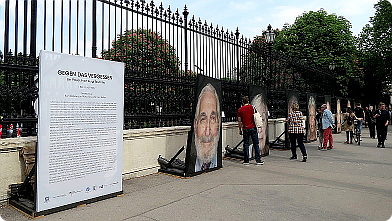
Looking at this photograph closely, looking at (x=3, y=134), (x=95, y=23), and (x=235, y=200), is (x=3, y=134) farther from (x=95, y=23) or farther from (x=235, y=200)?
(x=235, y=200)

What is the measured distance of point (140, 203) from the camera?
5.04 metres

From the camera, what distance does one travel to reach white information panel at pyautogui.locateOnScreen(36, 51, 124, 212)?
4.29m

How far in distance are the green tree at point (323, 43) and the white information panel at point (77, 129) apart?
25486 millimetres

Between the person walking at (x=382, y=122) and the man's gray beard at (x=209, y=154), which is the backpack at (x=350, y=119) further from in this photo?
the man's gray beard at (x=209, y=154)

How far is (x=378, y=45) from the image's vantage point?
106 ft

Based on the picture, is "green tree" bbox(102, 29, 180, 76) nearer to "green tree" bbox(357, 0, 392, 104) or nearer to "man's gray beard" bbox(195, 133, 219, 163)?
"man's gray beard" bbox(195, 133, 219, 163)

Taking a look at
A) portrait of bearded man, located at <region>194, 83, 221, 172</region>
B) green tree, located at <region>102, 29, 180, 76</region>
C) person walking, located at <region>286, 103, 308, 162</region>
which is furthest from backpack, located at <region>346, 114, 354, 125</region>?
green tree, located at <region>102, 29, 180, 76</region>

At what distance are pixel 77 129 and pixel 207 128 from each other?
3419 mm

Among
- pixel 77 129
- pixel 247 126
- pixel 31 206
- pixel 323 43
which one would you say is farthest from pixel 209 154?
pixel 323 43

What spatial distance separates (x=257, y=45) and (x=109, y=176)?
27.1 ft

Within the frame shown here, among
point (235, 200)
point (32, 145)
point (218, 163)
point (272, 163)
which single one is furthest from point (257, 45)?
point (32, 145)

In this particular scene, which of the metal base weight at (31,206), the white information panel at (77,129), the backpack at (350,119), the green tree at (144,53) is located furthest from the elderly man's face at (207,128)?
the backpack at (350,119)

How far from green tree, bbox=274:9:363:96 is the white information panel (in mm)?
25486

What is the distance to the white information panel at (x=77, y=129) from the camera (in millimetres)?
4293
